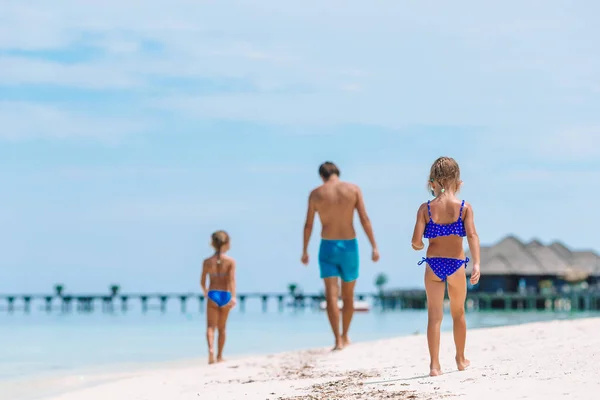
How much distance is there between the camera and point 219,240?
1014 centimetres

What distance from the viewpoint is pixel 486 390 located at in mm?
5457

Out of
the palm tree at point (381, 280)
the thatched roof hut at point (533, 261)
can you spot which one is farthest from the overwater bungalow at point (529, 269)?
the palm tree at point (381, 280)

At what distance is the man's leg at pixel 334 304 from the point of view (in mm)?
9812

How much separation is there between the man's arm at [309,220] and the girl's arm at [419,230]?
381 cm

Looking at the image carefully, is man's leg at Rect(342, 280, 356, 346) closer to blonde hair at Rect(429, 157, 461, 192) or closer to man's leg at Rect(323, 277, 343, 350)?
man's leg at Rect(323, 277, 343, 350)

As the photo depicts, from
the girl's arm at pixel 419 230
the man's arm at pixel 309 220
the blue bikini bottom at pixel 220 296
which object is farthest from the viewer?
the blue bikini bottom at pixel 220 296

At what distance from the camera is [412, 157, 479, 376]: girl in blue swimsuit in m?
6.08

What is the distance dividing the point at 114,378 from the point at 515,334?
498 cm

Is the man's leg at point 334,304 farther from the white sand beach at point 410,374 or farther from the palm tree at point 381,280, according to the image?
the palm tree at point 381,280

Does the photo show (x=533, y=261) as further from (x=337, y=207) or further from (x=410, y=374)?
(x=410, y=374)

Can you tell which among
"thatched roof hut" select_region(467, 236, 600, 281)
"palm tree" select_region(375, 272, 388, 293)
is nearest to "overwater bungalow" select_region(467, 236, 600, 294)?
"thatched roof hut" select_region(467, 236, 600, 281)

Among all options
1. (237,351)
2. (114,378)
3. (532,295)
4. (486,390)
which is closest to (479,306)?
(532,295)

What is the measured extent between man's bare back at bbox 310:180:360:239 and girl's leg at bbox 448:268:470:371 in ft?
11.3

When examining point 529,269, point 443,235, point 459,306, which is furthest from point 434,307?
point 529,269
